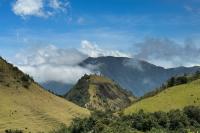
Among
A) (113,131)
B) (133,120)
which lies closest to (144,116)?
(133,120)

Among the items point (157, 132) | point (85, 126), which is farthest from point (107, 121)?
point (157, 132)

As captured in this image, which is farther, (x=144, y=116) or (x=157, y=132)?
(x=144, y=116)

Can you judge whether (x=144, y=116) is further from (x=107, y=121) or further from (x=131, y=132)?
(x=131, y=132)

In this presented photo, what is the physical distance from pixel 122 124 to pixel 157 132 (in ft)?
85.5

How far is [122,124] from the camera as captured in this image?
184750mm

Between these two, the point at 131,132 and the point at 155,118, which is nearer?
the point at 131,132

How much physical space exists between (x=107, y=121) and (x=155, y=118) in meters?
17.7

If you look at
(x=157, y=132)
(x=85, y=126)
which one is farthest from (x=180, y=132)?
(x=85, y=126)

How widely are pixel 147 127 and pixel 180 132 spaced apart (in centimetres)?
1736

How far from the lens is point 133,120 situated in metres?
196

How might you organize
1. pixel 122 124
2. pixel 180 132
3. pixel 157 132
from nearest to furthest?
pixel 157 132
pixel 180 132
pixel 122 124

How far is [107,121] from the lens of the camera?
7648 inches

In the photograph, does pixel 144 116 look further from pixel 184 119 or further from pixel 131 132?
pixel 131 132

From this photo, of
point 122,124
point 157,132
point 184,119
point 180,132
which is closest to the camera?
point 157,132
